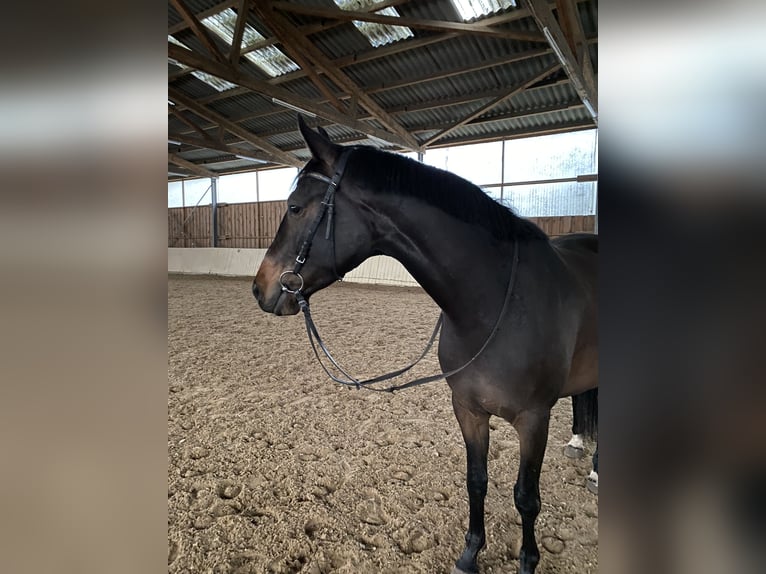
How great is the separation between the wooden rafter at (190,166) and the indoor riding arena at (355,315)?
11 centimetres

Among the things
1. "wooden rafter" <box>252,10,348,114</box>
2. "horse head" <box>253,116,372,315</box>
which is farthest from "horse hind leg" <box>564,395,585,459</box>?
"wooden rafter" <box>252,10,348,114</box>

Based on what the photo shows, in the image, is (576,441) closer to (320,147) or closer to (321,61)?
(320,147)

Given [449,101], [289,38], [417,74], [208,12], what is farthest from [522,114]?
[208,12]

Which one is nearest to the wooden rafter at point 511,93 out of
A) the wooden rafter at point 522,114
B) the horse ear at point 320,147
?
the wooden rafter at point 522,114

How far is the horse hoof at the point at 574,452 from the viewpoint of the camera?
2.55m

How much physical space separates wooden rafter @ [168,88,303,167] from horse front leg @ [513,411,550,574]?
11.2m

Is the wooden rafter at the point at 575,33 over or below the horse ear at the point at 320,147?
over

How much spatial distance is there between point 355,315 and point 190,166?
37.3 ft

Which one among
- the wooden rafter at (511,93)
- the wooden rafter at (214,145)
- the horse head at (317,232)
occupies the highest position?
the wooden rafter at (511,93)

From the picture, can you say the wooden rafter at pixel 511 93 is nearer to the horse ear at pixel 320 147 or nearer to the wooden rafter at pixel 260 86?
the wooden rafter at pixel 260 86

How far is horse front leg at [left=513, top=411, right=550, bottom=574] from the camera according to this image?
1534 millimetres

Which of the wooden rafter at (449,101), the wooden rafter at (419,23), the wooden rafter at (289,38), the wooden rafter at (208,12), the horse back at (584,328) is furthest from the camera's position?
the wooden rafter at (449,101)

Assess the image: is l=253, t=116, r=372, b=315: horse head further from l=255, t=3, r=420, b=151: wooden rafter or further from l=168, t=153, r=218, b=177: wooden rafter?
l=168, t=153, r=218, b=177: wooden rafter
